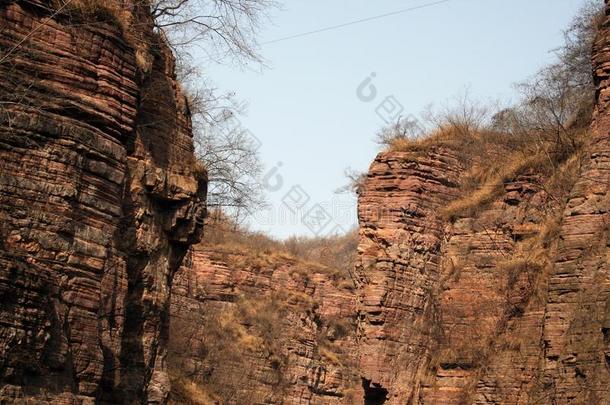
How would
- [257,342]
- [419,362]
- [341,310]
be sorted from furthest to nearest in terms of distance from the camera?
[341,310]
[257,342]
[419,362]

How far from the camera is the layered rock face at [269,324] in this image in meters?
57.2

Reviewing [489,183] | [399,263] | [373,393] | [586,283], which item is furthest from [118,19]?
[373,393]

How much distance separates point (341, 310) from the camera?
6762 centimetres

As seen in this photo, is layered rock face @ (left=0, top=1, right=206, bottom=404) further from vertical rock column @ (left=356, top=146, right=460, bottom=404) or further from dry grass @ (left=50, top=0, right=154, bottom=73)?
vertical rock column @ (left=356, top=146, right=460, bottom=404)

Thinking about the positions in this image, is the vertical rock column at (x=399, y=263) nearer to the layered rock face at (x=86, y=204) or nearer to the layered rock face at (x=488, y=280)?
the layered rock face at (x=488, y=280)

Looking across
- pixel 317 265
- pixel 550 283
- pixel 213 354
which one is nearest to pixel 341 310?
pixel 317 265

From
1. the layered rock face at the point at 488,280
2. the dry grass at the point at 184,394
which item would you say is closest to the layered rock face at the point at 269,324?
the layered rock face at the point at 488,280

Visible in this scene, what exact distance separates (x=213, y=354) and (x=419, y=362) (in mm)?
15380

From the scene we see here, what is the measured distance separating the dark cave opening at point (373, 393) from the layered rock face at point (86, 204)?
21.7 meters

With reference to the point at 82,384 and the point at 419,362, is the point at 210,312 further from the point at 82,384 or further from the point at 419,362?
the point at 82,384

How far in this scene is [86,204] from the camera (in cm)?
1758

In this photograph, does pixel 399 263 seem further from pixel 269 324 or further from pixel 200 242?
pixel 269 324

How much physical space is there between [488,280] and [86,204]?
2314cm

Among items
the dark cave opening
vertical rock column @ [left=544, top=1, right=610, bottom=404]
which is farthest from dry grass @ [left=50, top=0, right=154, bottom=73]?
the dark cave opening
